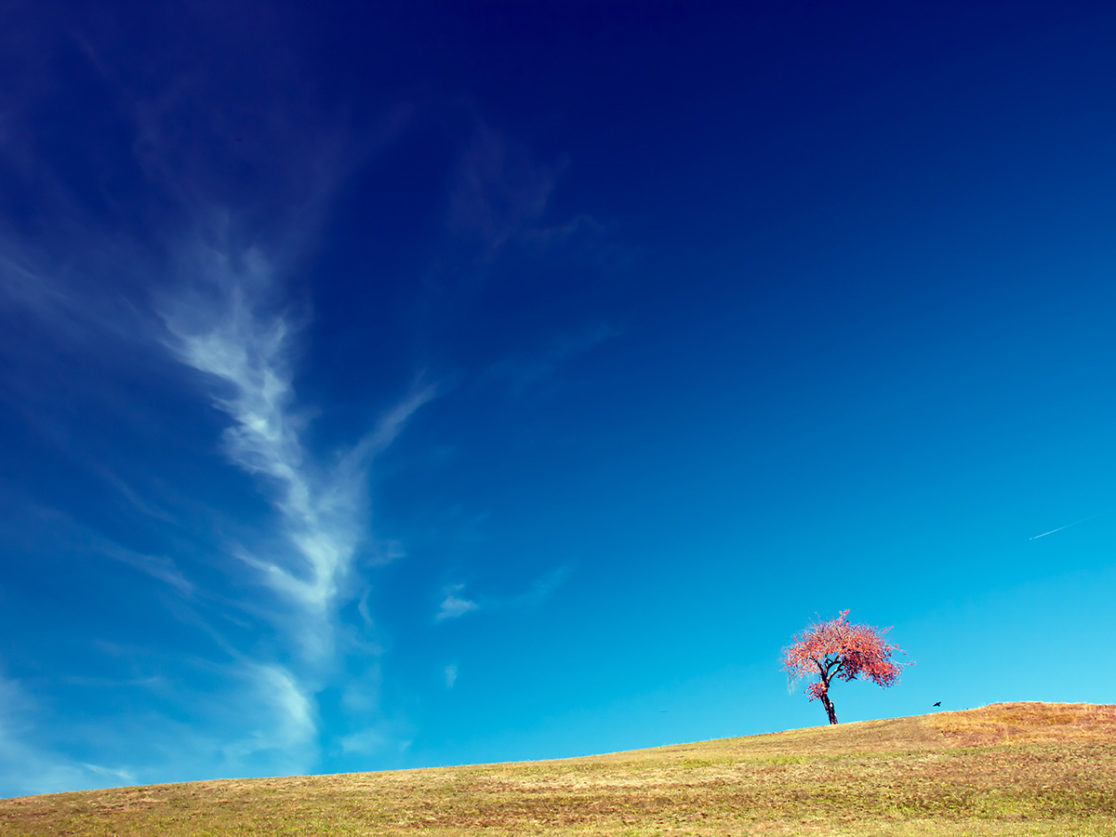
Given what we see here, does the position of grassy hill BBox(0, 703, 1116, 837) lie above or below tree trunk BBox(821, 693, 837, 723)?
below

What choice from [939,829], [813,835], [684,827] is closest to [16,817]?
[684,827]

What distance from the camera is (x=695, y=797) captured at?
125 feet

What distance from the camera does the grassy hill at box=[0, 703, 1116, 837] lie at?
32.6 metres

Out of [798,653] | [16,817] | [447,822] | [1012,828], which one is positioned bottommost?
[1012,828]

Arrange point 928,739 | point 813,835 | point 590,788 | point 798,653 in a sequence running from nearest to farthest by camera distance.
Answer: point 813,835 < point 590,788 < point 928,739 < point 798,653

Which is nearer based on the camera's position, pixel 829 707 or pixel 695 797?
pixel 695 797

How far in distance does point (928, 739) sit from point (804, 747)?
8.66 metres

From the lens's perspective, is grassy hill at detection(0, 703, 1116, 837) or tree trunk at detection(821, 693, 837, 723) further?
tree trunk at detection(821, 693, 837, 723)

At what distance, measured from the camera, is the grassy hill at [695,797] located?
3262cm

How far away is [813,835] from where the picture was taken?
30109mm

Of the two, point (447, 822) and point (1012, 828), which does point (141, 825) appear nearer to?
point (447, 822)

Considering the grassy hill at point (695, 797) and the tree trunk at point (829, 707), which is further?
the tree trunk at point (829, 707)

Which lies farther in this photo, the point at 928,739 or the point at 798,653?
the point at 798,653

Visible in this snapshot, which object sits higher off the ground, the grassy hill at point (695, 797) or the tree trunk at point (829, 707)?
the tree trunk at point (829, 707)
